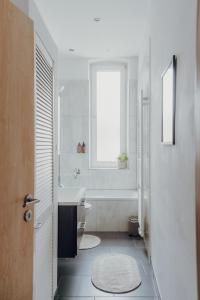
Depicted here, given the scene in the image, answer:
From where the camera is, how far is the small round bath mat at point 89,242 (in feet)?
11.7

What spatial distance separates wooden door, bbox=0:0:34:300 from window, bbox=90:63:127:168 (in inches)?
137

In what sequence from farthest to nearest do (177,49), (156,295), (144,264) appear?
(144,264) → (156,295) → (177,49)

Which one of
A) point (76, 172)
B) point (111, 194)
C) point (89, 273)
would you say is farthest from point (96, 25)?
point (89, 273)

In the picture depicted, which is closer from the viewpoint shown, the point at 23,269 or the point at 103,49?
the point at 23,269

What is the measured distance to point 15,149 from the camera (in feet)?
4.43

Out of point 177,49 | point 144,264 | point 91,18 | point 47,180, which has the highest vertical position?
point 91,18

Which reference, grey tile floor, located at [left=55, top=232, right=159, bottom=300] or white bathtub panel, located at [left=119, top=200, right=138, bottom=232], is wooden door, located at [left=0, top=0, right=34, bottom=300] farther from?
white bathtub panel, located at [left=119, top=200, right=138, bottom=232]

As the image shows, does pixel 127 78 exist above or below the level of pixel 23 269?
above

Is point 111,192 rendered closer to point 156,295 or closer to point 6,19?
point 156,295

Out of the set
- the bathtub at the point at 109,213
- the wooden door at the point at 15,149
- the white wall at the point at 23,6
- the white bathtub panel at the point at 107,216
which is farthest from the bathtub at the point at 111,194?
the white wall at the point at 23,6

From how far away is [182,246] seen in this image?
1368mm

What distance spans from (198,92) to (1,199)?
93cm

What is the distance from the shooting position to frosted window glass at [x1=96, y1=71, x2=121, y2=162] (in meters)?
5.00

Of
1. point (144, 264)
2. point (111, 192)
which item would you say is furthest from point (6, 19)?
point (111, 192)
